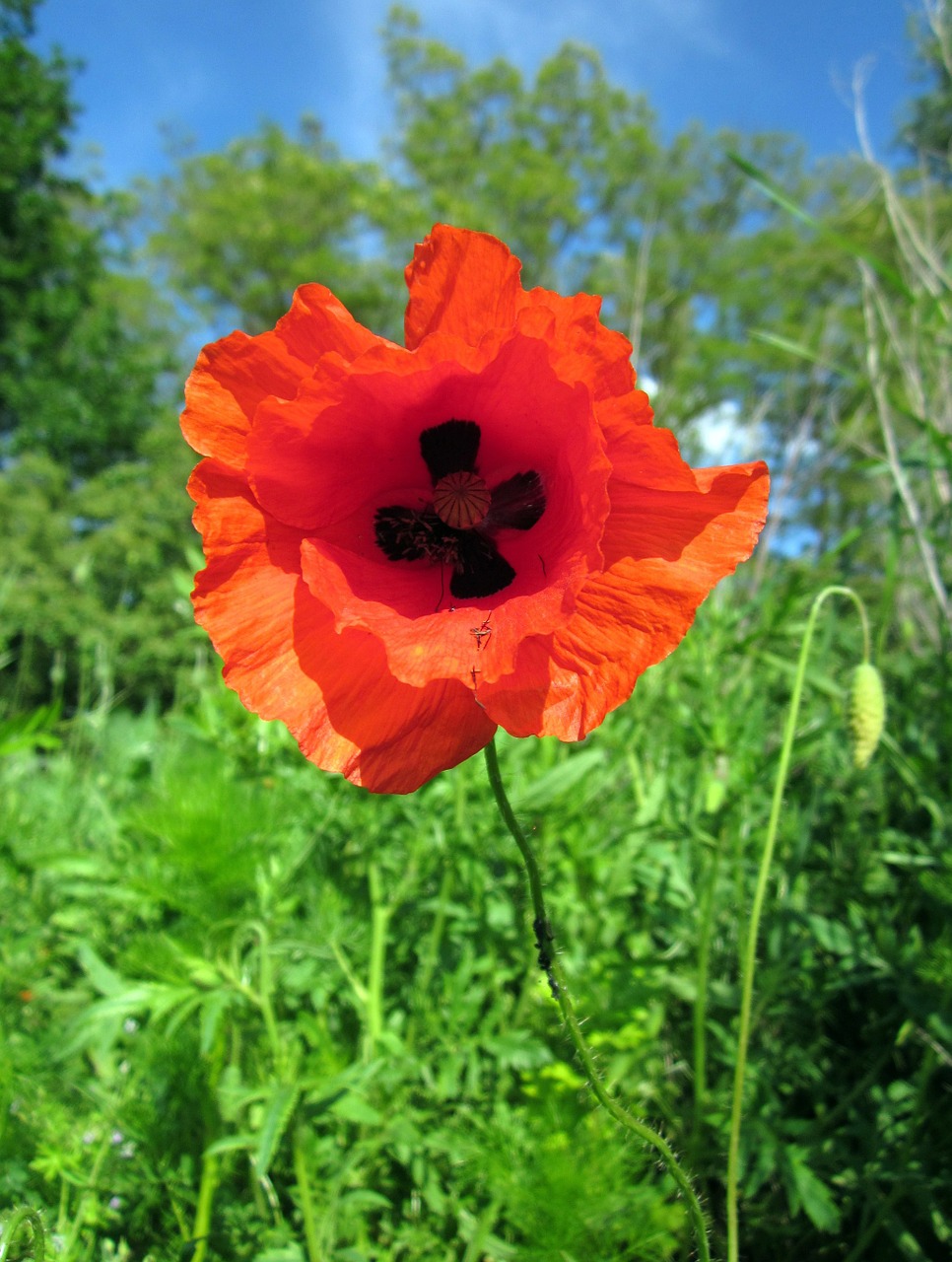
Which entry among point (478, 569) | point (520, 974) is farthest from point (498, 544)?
point (520, 974)

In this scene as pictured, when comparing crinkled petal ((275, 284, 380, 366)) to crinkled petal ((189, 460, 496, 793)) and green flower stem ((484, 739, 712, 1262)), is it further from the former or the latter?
green flower stem ((484, 739, 712, 1262))

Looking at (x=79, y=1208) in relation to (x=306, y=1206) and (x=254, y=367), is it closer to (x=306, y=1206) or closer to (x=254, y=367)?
(x=306, y=1206)

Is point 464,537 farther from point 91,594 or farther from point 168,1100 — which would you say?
point 91,594

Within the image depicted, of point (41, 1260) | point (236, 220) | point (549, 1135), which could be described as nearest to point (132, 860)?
point (549, 1135)

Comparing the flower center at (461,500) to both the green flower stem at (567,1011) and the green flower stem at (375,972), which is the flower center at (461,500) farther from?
the green flower stem at (375,972)

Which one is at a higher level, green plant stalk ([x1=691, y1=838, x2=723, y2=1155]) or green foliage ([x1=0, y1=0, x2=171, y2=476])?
green foliage ([x1=0, y1=0, x2=171, y2=476])

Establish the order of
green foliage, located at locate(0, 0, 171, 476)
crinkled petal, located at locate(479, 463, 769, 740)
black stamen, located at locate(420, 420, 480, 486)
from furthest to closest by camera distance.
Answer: green foliage, located at locate(0, 0, 171, 476) → black stamen, located at locate(420, 420, 480, 486) → crinkled petal, located at locate(479, 463, 769, 740)

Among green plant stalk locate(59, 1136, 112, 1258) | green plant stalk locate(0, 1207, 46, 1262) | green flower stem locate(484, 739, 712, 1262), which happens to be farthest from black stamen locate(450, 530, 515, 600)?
green plant stalk locate(59, 1136, 112, 1258)

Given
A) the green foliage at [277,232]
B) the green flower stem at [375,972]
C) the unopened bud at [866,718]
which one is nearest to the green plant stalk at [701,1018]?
the unopened bud at [866,718]

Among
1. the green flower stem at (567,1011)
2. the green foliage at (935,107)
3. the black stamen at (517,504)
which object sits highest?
the green foliage at (935,107)
